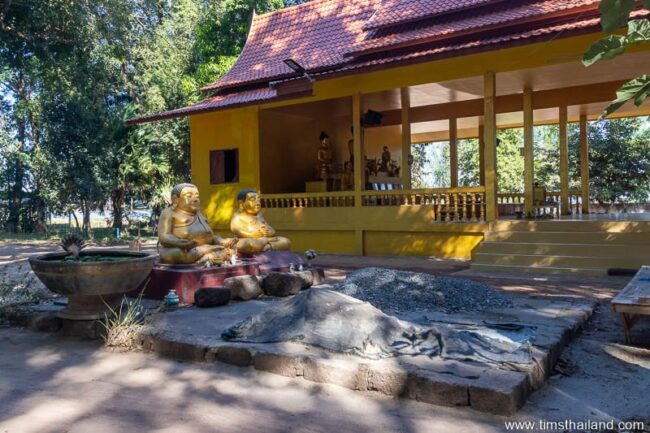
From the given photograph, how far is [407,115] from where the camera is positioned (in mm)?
13438

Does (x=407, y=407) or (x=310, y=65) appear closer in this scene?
(x=407, y=407)

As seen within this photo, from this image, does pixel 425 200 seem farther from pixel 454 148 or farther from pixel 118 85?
pixel 118 85

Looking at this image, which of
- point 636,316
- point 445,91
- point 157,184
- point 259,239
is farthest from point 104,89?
point 636,316

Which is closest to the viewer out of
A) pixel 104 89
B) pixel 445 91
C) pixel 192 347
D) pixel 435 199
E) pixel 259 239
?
pixel 192 347

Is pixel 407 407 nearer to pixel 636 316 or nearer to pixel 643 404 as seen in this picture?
pixel 643 404

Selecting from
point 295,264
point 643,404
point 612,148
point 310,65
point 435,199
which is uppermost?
point 310,65

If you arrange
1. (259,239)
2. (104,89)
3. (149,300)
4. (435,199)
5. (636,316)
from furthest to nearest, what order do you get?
(104,89)
(435,199)
(259,239)
(149,300)
(636,316)

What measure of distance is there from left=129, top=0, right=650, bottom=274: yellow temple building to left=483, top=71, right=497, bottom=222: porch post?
31mm

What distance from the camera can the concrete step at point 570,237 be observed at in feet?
28.5

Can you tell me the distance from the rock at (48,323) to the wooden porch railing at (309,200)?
7863mm

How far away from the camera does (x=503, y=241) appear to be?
9750mm

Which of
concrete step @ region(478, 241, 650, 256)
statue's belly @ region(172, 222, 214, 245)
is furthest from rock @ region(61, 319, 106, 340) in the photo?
concrete step @ region(478, 241, 650, 256)

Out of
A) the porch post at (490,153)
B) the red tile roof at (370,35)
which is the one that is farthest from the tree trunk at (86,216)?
the porch post at (490,153)

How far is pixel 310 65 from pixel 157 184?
10171mm
